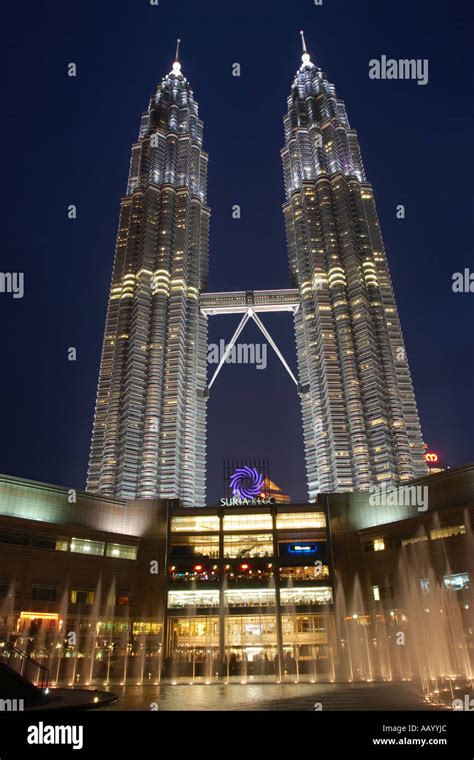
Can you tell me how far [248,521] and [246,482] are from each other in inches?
475

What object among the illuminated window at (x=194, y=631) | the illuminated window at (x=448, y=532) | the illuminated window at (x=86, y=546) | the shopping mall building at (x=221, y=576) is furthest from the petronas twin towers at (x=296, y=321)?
the illuminated window at (x=448, y=532)

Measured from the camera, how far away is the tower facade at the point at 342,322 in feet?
374

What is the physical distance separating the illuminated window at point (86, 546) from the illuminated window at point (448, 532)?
4268 cm

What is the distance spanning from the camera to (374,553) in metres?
Result: 71.5

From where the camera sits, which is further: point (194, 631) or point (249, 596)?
point (249, 596)

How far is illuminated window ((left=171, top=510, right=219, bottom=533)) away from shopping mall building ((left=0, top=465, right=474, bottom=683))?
0.51 feet

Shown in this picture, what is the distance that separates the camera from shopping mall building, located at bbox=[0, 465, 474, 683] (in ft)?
203

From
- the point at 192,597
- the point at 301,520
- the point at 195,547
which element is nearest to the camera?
the point at 192,597

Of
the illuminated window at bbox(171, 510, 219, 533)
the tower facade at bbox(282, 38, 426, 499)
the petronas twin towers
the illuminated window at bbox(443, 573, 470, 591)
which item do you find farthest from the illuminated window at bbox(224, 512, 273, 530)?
the petronas twin towers

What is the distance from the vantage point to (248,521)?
83500 millimetres

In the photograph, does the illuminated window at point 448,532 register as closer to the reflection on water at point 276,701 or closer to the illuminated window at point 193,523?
the illuminated window at point 193,523

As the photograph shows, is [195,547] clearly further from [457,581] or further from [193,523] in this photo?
[457,581]

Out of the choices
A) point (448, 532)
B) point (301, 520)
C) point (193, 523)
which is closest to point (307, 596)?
point (301, 520)
